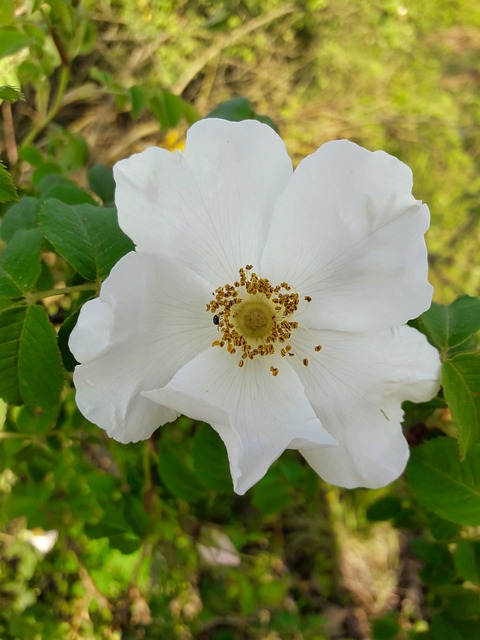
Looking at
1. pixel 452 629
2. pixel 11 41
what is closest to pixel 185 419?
pixel 452 629

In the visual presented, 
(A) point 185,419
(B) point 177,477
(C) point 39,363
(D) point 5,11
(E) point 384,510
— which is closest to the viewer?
(C) point 39,363

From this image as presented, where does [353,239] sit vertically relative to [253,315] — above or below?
above

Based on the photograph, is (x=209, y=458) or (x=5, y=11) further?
(x=209, y=458)

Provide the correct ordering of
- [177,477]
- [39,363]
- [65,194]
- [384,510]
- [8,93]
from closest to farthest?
[8,93] < [39,363] < [65,194] < [177,477] < [384,510]

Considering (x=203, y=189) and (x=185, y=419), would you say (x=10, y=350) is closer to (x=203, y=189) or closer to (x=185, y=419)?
(x=203, y=189)

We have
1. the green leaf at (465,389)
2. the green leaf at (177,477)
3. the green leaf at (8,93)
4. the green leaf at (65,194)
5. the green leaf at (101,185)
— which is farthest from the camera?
the green leaf at (101,185)

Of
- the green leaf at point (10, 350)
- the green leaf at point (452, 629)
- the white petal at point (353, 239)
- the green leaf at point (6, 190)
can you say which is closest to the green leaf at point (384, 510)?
the green leaf at point (452, 629)

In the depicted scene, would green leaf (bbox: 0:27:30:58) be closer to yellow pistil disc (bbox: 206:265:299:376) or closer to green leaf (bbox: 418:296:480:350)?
yellow pistil disc (bbox: 206:265:299:376)

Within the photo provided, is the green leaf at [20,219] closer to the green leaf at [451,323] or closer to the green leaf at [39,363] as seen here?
the green leaf at [39,363]
